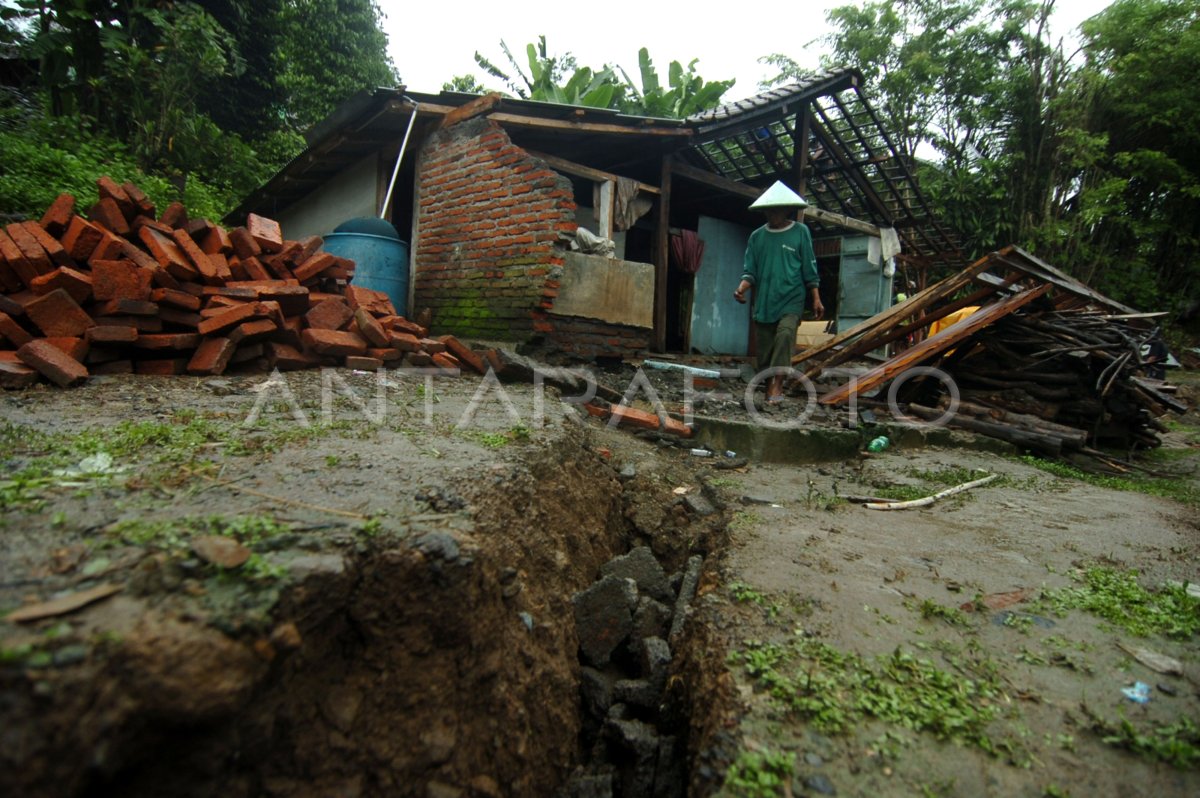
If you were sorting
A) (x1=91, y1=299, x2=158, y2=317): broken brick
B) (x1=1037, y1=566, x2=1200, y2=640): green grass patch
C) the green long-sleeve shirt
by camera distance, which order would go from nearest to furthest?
(x1=1037, y1=566, x2=1200, y2=640): green grass patch < (x1=91, y1=299, x2=158, y2=317): broken brick < the green long-sleeve shirt

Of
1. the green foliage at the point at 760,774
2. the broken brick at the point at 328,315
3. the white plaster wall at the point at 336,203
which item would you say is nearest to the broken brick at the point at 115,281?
the broken brick at the point at 328,315

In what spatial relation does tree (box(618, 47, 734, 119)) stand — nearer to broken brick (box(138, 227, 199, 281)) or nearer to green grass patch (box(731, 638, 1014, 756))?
broken brick (box(138, 227, 199, 281))

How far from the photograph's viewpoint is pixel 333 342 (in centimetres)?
425

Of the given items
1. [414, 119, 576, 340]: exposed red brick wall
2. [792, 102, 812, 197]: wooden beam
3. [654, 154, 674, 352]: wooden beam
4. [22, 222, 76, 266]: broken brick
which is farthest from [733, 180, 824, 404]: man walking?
[22, 222, 76, 266]: broken brick

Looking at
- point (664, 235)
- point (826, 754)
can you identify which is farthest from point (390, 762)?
point (664, 235)

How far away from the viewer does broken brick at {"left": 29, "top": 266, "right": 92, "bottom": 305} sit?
350cm

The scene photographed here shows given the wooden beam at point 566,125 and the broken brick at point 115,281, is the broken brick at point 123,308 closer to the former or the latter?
the broken brick at point 115,281

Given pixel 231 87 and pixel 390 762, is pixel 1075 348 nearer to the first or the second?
pixel 390 762

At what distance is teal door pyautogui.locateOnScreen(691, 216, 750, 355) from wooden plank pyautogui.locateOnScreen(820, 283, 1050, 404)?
4433 mm

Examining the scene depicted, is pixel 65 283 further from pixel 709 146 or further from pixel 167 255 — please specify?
pixel 709 146

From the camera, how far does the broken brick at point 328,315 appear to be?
4383 mm

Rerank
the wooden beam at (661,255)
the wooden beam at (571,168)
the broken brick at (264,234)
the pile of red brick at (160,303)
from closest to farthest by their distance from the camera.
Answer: the pile of red brick at (160,303)
the broken brick at (264,234)
the wooden beam at (571,168)
the wooden beam at (661,255)

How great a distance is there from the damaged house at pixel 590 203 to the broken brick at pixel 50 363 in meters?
3.44

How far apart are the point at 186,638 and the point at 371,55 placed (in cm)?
1829
